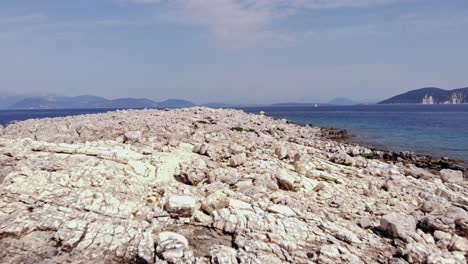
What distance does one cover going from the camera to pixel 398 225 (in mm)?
9883

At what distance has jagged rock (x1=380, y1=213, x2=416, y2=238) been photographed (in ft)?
31.9

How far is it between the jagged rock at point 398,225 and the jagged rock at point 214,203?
423 cm

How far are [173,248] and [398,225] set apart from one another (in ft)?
19.0

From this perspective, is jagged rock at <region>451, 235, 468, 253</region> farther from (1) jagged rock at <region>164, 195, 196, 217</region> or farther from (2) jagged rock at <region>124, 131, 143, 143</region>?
(2) jagged rock at <region>124, 131, 143, 143</region>

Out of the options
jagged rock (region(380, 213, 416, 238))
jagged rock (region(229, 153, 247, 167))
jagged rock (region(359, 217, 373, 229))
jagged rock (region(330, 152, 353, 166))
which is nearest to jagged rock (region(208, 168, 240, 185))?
jagged rock (region(229, 153, 247, 167))

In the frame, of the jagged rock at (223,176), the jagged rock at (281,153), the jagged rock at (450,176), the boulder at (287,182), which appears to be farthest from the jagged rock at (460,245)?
the jagged rock at (450,176)

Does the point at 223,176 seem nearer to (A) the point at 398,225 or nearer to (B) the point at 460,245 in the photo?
(A) the point at 398,225

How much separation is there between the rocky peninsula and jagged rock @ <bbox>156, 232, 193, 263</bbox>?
23mm

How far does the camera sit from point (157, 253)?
8352 mm

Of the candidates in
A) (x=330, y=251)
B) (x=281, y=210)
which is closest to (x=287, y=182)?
(x=281, y=210)

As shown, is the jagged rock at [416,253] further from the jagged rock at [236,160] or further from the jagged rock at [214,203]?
the jagged rock at [236,160]

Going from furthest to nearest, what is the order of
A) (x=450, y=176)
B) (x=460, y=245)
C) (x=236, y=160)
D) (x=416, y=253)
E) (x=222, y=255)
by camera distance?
(x=450, y=176) < (x=236, y=160) < (x=460, y=245) < (x=416, y=253) < (x=222, y=255)

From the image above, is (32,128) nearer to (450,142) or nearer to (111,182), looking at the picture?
(111,182)

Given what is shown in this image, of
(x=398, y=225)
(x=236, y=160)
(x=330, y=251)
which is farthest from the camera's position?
(x=236, y=160)
